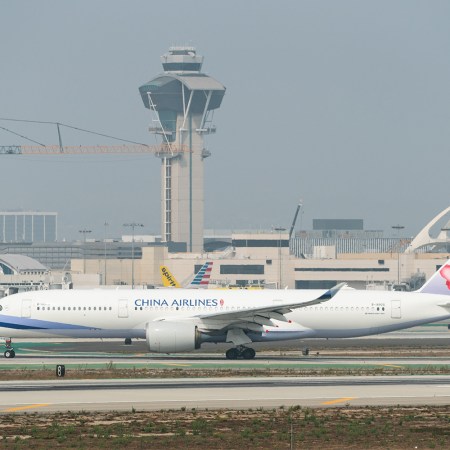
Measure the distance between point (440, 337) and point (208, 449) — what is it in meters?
61.2

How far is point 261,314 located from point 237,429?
96.9 ft

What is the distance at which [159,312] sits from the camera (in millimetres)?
73688

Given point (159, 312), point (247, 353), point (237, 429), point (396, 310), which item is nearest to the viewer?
point (237, 429)

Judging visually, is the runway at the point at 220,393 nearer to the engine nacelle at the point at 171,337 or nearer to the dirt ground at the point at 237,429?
the dirt ground at the point at 237,429

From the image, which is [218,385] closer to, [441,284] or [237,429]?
[237,429]

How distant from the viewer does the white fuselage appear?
241ft

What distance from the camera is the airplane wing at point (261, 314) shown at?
70.3 m

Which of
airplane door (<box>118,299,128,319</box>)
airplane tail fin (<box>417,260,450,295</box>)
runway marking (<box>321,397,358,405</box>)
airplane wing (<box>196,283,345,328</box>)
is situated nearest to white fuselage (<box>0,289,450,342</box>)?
airplane door (<box>118,299,128,319</box>)

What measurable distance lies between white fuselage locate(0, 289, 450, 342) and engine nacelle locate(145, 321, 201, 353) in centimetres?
167

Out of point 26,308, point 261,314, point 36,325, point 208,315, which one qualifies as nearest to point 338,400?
point 261,314

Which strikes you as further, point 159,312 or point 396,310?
point 396,310

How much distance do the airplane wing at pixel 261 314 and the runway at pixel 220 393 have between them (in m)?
11.8

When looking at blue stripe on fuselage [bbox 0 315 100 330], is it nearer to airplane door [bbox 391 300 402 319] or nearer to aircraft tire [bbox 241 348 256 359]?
aircraft tire [bbox 241 348 256 359]

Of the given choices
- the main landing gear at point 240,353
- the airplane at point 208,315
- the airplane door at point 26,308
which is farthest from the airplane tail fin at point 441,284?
the airplane door at point 26,308
